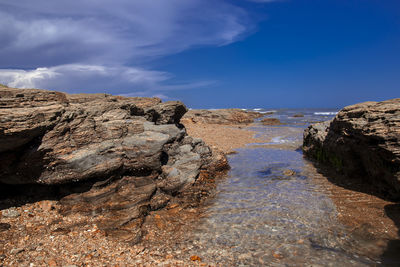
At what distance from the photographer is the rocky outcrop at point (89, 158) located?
23.1 feet

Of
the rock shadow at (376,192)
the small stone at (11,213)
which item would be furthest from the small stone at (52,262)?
the rock shadow at (376,192)

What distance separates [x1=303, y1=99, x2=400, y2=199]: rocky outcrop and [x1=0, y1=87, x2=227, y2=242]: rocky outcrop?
7276mm

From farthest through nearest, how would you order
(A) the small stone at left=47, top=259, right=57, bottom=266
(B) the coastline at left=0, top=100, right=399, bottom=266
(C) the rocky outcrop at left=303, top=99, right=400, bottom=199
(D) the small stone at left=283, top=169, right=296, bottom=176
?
1. (D) the small stone at left=283, top=169, right=296, bottom=176
2. (C) the rocky outcrop at left=303, top=99, right=400, bottom=199
3. (B) the coastline at left=0, top=100, right=399, bottom=266
4. (A) the small stone at left=47, top=259, right=57, bottom=266

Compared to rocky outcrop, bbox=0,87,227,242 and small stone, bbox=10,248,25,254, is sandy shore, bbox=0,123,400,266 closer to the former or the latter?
small stone, bbox=10,248,25,254

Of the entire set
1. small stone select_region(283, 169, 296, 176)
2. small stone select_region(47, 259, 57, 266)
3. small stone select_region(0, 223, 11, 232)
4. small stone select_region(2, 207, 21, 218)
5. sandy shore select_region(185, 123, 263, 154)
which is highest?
sandy shore select_region(185, 123, 263, 154)

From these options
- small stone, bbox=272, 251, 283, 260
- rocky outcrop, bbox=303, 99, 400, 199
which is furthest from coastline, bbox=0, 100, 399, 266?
small stone, bbox=272, 251, 283, 260

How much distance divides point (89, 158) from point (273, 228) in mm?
6202

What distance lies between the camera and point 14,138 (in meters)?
6.59

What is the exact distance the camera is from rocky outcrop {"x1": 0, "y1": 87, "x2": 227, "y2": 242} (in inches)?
277

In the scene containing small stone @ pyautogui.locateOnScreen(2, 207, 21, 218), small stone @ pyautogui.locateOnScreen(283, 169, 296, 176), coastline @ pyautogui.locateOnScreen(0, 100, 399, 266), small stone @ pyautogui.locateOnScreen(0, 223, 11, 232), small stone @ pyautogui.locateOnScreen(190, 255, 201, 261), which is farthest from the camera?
small stone @ pyautogui.locateOnScreen(283, 169, 296, 176)

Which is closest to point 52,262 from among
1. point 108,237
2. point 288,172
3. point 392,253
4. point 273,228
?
point 108,237

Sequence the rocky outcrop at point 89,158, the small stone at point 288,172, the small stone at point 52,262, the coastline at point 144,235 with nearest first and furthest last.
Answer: the small stone at point 52,262
the coastline at point 144,235
the rocky outcrop at point 89,158
the small stone at point 288,172

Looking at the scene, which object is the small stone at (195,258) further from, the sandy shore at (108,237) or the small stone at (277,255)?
the small stone at (277,255)

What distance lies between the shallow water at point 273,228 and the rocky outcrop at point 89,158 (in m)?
1.95
